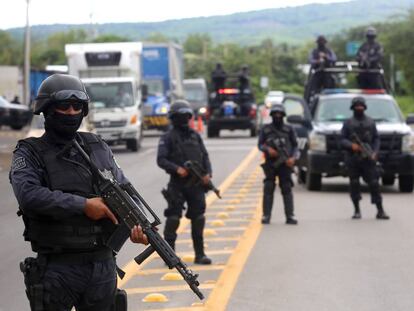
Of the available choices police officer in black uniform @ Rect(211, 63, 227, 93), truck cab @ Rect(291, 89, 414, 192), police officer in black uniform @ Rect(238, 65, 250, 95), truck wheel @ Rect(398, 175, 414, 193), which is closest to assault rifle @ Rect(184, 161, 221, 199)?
truck cab @ Rect(291, 89, 414, 192)

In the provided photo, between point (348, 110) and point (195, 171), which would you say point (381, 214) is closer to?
point (195, 171)

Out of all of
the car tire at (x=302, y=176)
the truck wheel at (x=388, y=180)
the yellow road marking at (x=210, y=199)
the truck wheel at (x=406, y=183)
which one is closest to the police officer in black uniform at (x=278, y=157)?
the yellow road marking at (x=210, y=199)

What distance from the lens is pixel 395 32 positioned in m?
79.8

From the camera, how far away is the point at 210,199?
19.7 metres

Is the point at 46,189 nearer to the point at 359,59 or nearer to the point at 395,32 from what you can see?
the point at 359,59

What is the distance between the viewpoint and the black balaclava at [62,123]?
5.88 meters

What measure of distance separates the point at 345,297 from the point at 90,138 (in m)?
4.27

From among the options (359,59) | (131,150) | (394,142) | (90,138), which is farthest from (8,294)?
(131,150)

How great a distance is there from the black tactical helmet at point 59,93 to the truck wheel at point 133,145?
28.5 metres

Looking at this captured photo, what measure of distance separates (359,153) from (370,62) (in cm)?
868

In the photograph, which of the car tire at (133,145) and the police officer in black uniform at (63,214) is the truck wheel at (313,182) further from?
the police officer in black uniform at (63,214)

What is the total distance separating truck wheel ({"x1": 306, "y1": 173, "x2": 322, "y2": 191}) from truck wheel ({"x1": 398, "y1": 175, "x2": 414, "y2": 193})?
56.2 inches

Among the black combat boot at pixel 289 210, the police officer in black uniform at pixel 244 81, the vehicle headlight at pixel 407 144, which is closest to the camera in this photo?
the black combat boot at pixel 289 210

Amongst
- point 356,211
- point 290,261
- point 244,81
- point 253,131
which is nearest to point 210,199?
point 356,211
